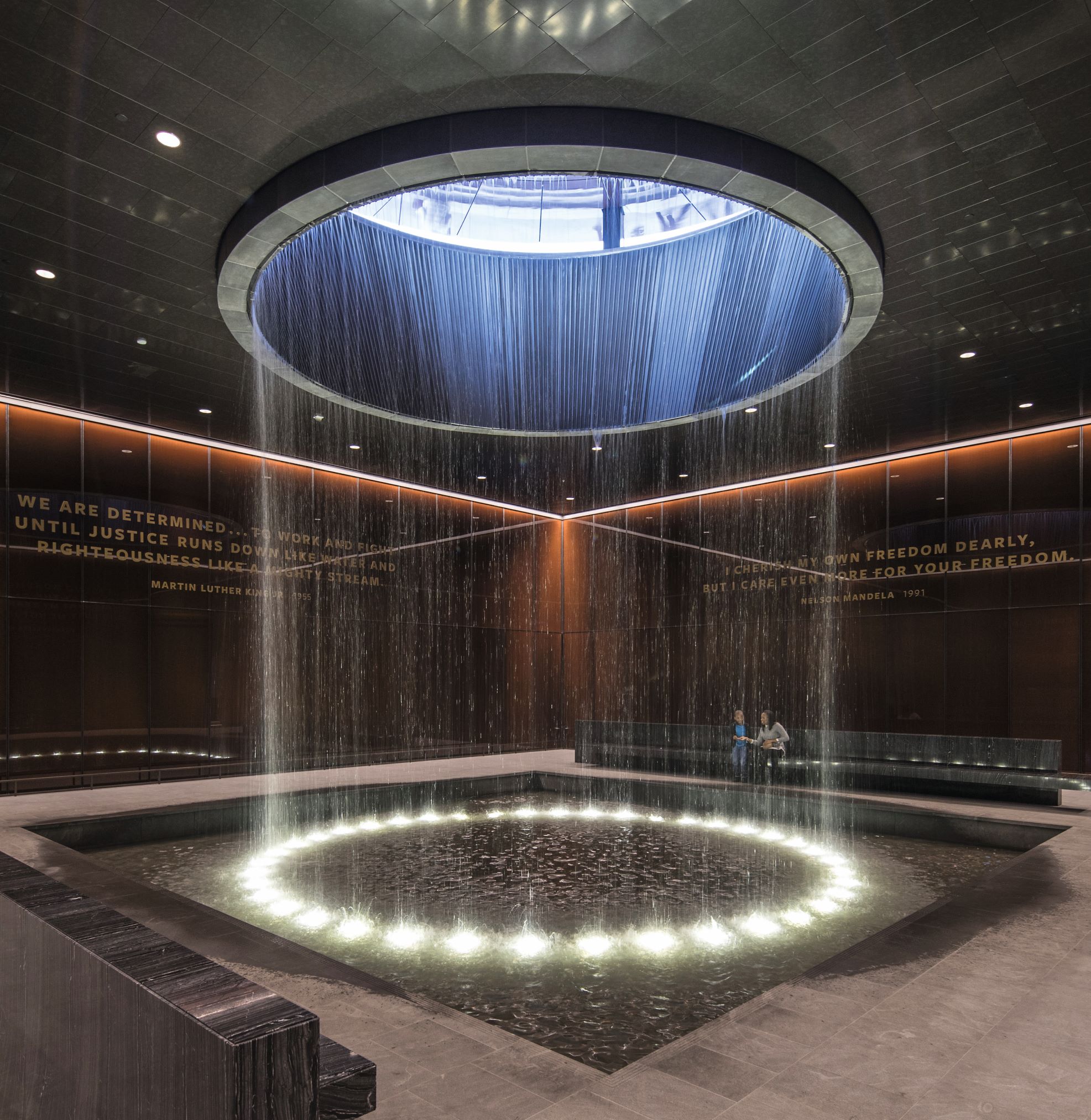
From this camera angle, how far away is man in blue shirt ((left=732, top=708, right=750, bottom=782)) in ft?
41.8

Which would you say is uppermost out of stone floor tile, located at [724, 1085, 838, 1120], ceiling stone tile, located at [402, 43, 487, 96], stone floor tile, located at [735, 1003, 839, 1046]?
ceiling stone tile, located at [402, 43, 487, 96]

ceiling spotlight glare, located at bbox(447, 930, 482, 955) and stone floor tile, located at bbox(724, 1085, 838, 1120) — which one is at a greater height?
stone floor tile, located at bbox(724, 1085, 838, 1120)

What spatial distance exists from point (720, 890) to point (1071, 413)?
33.0ft

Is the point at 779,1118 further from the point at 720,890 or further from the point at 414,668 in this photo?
the point at 414,668

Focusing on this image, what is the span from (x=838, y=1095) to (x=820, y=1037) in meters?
0.47

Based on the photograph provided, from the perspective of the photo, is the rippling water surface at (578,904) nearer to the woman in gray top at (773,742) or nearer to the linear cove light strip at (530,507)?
the woman in gray top at (773,742)

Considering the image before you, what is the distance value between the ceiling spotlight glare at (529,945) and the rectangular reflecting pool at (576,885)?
28 mm

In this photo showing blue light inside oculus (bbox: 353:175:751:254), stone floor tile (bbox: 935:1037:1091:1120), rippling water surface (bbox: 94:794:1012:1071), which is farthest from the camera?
blue light inside oculus (bbox: 353:175:751:254)

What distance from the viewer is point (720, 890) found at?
23.1 ft

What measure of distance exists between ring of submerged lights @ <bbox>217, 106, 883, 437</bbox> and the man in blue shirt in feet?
26.1

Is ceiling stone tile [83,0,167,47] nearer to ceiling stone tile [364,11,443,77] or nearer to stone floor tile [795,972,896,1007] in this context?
ceiling stone tile [364,11,443,77]

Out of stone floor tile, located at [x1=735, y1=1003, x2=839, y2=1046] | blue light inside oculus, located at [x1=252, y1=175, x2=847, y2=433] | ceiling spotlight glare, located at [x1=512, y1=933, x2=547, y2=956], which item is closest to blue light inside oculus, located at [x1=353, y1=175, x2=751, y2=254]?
blue light inside oculus, located at [x1=252, y1=175, x2=847, y2=433]

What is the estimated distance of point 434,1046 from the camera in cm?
340

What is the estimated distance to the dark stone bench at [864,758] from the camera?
10695mm
